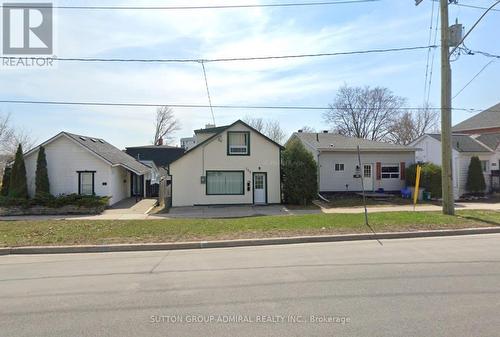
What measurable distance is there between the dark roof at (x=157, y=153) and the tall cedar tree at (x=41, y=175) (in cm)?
2399

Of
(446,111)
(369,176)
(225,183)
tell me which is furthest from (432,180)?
(225,183)

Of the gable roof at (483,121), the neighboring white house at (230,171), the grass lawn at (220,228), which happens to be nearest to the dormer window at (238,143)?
the neighboring white house at (230,171)

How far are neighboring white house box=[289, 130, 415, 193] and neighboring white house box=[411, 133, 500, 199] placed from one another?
6.98 feet

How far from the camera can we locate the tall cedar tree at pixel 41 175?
26.0 m

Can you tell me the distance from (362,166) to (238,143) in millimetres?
9639

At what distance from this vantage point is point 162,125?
75.0 meters

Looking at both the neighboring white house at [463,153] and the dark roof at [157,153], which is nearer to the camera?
the neighboring white house at [463,153]

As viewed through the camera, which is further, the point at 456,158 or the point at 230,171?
the point at 456,158

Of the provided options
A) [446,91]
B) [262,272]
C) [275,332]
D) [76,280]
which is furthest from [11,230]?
[446,91]

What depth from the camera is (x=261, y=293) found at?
6406 mm

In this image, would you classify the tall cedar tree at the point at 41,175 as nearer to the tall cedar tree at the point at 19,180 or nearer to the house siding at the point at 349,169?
the tall cedar tree at the point at 19,180

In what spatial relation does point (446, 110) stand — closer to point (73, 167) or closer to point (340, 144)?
point (340, 144)

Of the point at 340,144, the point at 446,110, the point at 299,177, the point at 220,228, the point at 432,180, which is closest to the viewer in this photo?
the point at 220,228

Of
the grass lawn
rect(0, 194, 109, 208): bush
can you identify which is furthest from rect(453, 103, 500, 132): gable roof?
rect(0, 194, 109, 208): bush
